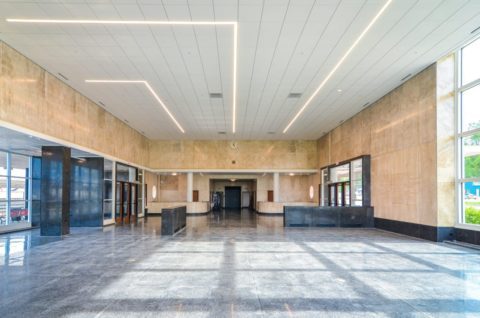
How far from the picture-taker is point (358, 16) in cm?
657

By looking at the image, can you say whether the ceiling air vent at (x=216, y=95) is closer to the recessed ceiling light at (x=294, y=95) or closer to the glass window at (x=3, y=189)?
the recessed ceiling light at (x=294, y=95)

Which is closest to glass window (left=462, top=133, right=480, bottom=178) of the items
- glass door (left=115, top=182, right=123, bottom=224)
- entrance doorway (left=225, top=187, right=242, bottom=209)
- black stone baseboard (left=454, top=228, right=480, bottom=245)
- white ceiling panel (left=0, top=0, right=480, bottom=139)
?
black stone baseboard (left=454, top=228, right=480, bottom=245)

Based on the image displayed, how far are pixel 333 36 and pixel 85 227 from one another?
1204cm

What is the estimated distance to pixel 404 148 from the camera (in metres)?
10.8

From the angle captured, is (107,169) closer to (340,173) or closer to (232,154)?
(232,154)

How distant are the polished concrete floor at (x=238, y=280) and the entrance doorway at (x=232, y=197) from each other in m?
25.6

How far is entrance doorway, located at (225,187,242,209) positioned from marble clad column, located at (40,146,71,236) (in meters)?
24.5

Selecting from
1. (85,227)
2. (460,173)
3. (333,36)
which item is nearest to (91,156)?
(85,227)

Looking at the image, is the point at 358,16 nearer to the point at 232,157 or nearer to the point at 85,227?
the point at 85,227

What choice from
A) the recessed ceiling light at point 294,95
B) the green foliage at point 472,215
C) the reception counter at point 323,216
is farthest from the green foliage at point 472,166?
the recessed ceiling light at point 294,95

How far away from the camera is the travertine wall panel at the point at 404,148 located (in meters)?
9.45

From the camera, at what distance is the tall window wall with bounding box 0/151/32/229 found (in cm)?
1184

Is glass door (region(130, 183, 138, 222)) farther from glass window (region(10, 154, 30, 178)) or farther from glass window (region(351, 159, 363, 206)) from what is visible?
glass window (region(351, 159, 363, 206))

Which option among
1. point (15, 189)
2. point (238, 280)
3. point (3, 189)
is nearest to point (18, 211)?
point (15, 189)
